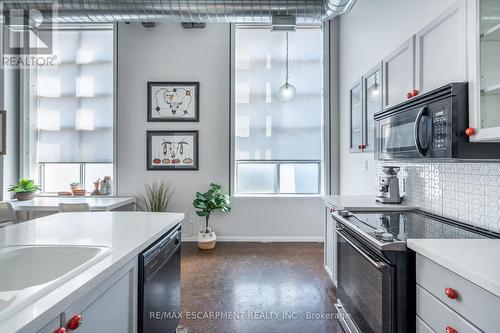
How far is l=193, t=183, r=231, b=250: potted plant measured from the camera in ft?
12.9

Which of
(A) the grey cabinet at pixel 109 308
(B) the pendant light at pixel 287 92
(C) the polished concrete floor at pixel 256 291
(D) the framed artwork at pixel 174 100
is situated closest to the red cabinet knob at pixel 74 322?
(A) the grey cabinet at pixel 109 308

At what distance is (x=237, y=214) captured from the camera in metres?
4.33

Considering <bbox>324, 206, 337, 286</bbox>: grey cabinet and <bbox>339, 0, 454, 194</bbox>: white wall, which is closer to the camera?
<bbox>339, 0, 454, 194</bbox>: white wall

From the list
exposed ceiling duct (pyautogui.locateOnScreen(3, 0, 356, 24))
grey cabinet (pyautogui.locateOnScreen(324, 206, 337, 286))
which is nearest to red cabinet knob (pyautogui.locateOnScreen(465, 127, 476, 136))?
grey cabinet (pyautogui.locateOnScreen(324, 206, 337, 286))

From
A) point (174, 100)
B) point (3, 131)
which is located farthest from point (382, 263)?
point (3, 131)

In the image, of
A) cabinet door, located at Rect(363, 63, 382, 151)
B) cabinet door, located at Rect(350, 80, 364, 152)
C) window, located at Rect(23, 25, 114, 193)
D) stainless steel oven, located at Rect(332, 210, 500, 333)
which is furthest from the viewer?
window, located at Rect(23, 25, 114, 193)

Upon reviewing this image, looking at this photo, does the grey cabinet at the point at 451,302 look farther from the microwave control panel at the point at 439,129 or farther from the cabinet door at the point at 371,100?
the cabinet door at the point at 371,100

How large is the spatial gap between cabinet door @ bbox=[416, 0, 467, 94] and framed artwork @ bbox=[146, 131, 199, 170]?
10.8 feet

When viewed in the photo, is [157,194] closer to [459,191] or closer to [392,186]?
[392,186]

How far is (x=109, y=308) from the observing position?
111cm

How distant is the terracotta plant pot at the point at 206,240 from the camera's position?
394 cm

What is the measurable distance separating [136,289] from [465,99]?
5.90 ft

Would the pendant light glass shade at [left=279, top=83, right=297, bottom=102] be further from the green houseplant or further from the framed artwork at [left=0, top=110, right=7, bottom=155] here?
the framed artwork at [left=0, top=110, right=7, bottom=155]

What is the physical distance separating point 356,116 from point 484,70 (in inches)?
80.6
